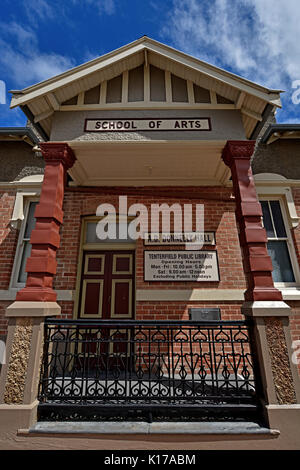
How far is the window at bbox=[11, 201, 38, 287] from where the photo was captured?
5.40 metres

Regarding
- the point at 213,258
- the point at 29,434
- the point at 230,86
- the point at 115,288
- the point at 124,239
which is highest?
the point at 230,86

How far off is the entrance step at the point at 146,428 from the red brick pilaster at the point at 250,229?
1506mm

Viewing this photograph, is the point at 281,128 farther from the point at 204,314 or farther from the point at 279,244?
the point at 204,314

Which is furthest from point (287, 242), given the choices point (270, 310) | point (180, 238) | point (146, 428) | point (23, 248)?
point (23, 248)

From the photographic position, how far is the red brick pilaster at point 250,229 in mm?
3348

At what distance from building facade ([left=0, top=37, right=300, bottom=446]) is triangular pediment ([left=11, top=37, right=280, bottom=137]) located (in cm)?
3

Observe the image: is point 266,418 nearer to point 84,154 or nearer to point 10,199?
point 84,154

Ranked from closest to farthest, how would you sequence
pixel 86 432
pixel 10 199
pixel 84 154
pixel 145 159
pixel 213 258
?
pixel 86 432 → pixel 84 154 → pixel 145 159 → pixel 213 258 → pixel 10 199

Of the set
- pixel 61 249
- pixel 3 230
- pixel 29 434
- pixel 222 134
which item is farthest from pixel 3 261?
pixel 222 134

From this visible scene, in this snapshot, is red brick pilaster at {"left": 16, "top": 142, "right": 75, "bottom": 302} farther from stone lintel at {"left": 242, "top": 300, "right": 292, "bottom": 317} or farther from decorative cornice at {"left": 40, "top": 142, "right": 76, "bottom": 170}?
stone lintel at {"left": 242, "top": 300, "right": 292, "bottom": 317}

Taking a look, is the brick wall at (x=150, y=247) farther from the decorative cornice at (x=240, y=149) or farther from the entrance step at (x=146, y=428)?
the entrance step at (x=146, y=428)

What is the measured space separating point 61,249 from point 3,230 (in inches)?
60.9

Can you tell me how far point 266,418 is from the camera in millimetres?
2850

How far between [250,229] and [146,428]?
2930 mm
